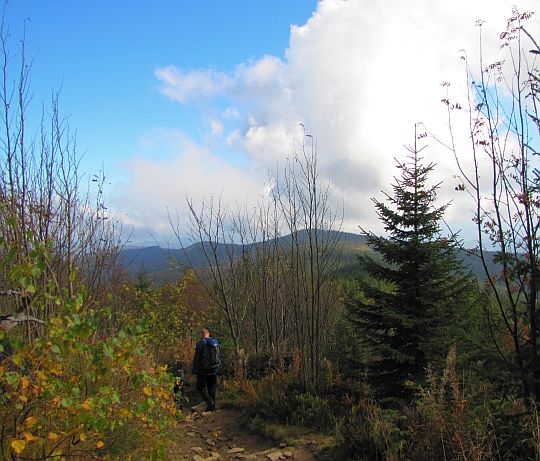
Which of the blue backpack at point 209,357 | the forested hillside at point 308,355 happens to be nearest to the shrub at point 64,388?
the forested hillside at point 308,355

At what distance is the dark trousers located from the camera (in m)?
8.20

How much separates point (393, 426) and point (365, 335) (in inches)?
110

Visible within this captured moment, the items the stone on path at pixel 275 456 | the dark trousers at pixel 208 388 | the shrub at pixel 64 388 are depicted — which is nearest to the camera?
the shrub at pixel 64 388

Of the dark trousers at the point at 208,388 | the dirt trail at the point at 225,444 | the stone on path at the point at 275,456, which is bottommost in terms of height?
the dirt trail at the point at 225,444

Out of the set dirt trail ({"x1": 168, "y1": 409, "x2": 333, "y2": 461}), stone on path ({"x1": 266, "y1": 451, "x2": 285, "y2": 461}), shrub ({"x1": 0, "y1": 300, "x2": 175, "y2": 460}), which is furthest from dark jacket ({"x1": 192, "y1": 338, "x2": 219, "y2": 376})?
shrub ({"x1": 0, "y1": 300, "x2": 175, "y2": 460})

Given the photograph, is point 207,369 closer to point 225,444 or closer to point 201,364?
point 201,364

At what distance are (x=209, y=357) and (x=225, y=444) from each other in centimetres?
209

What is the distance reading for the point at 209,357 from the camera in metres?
8.37

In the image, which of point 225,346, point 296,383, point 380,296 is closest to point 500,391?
point 380,296

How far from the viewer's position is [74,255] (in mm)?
7016

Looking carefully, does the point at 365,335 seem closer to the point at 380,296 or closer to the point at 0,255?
the point at 380,296

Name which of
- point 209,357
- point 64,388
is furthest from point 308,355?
point 64,388

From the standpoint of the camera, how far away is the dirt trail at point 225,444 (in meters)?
5.75

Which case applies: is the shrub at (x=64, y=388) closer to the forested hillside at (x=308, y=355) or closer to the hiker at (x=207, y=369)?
the forested hillside at (x=308, y=355)
